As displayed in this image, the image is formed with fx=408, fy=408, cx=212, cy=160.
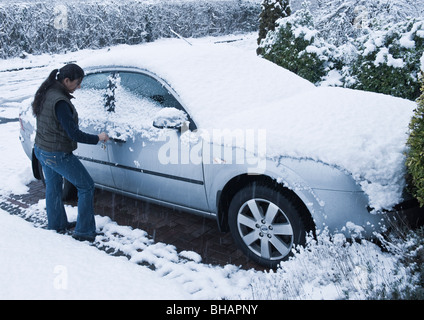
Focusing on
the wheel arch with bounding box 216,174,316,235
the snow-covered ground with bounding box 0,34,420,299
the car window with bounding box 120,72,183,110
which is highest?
the car window with bounding box 120,72,183,110

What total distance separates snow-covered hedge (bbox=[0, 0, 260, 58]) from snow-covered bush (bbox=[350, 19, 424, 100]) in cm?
1645

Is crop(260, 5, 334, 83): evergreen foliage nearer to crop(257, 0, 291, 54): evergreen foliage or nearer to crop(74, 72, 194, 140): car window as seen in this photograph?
crop(74, 72, 194, 140): car window

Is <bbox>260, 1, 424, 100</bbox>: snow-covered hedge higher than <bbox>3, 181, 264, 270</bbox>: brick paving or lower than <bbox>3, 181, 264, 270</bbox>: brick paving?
higher

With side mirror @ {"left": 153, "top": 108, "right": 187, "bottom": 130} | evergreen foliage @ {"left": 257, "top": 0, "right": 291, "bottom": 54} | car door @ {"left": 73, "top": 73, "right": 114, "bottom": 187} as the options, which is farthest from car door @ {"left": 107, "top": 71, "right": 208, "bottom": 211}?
evergreen foliage @ {"left": 257, "top": 0, "right": 291, "bottom": 54}

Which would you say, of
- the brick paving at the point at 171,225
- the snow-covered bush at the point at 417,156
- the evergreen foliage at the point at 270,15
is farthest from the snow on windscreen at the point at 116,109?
the evergreen foliage at the point at 270,15

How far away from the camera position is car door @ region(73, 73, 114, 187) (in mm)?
4162

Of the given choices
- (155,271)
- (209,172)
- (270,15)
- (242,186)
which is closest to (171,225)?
(155,271)

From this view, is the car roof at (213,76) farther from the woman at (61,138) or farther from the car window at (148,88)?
the woman at (61,138)

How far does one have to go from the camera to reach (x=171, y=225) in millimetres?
4133

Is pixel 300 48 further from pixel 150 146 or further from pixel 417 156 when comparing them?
pixel 417 156

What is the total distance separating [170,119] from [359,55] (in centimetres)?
351

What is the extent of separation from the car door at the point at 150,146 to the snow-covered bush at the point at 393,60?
321 centimetres

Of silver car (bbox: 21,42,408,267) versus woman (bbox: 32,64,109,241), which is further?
woman (bbox: 32,64,109,241)
